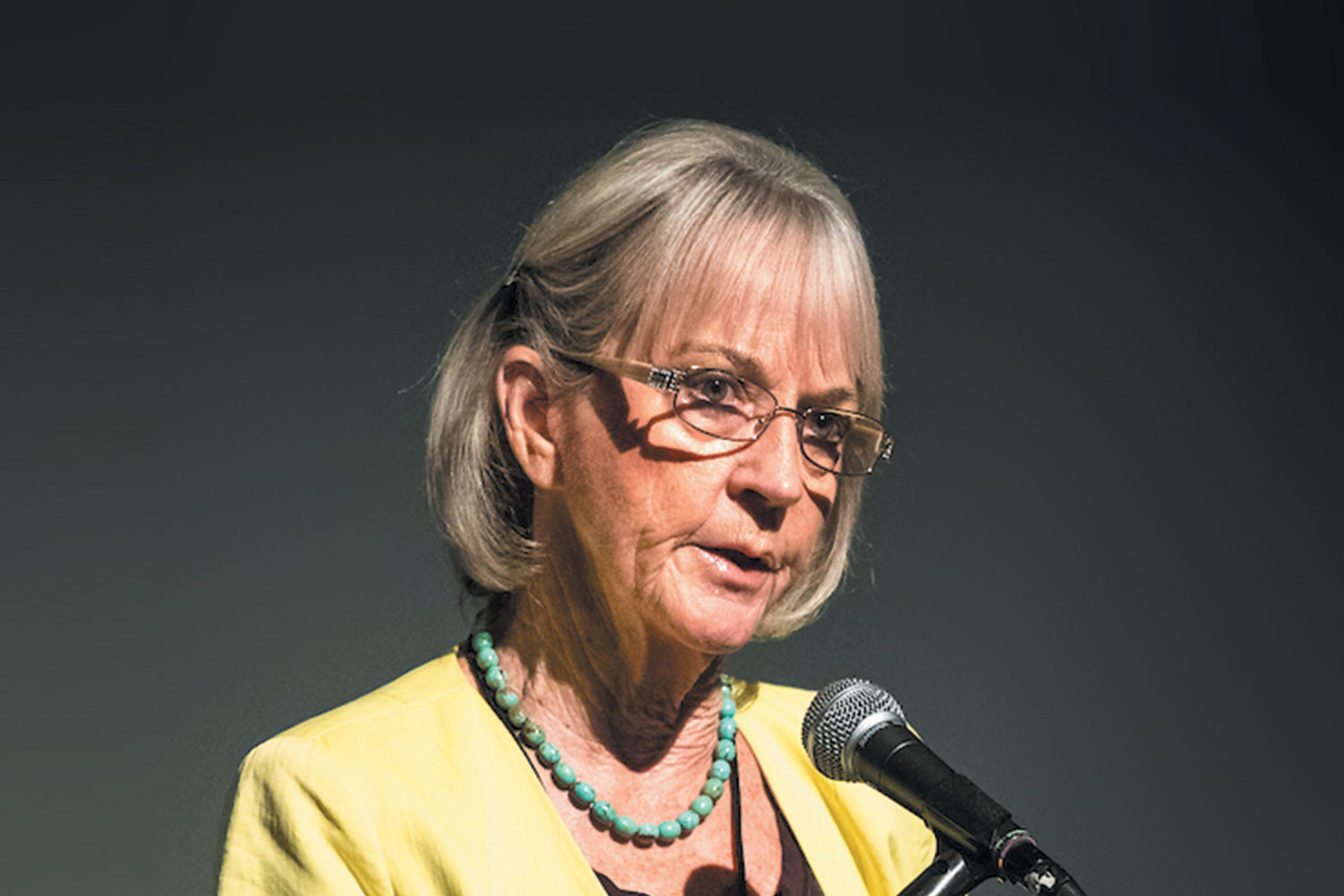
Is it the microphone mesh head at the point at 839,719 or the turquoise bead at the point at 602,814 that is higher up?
the turquoise bead at the point at 602,814

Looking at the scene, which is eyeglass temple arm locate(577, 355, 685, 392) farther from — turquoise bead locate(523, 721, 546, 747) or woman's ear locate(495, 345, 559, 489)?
turquoise bead locate(523, 721, 546, 747)

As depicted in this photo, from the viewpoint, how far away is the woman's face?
5.30ft

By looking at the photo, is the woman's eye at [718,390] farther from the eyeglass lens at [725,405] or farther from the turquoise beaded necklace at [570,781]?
the turquoise beaded necklace at [570,781]

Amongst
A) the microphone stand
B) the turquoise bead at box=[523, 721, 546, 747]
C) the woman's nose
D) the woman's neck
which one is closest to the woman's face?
the woman's nose

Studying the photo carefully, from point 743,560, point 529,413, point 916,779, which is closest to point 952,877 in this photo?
point 916,779

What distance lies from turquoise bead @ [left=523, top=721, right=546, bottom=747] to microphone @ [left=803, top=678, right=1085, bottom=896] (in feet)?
1.30

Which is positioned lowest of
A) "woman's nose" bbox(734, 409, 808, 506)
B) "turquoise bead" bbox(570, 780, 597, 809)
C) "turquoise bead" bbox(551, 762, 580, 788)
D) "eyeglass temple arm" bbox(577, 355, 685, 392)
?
"turquoise bead" bbox(570, 780, 597, 809)

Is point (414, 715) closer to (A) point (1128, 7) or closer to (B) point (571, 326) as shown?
(B) point (571, 326)

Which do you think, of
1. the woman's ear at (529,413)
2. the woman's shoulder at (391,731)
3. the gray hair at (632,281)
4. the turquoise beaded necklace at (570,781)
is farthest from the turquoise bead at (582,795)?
the woman's ear at (529,413)

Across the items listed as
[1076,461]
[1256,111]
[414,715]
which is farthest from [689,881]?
[1256,111]

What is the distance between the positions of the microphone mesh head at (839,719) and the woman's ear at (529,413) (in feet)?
1.56

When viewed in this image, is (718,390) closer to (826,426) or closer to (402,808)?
(826,426)

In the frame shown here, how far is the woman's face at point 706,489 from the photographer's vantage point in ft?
5.30

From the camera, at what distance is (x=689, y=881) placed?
1.72 m
